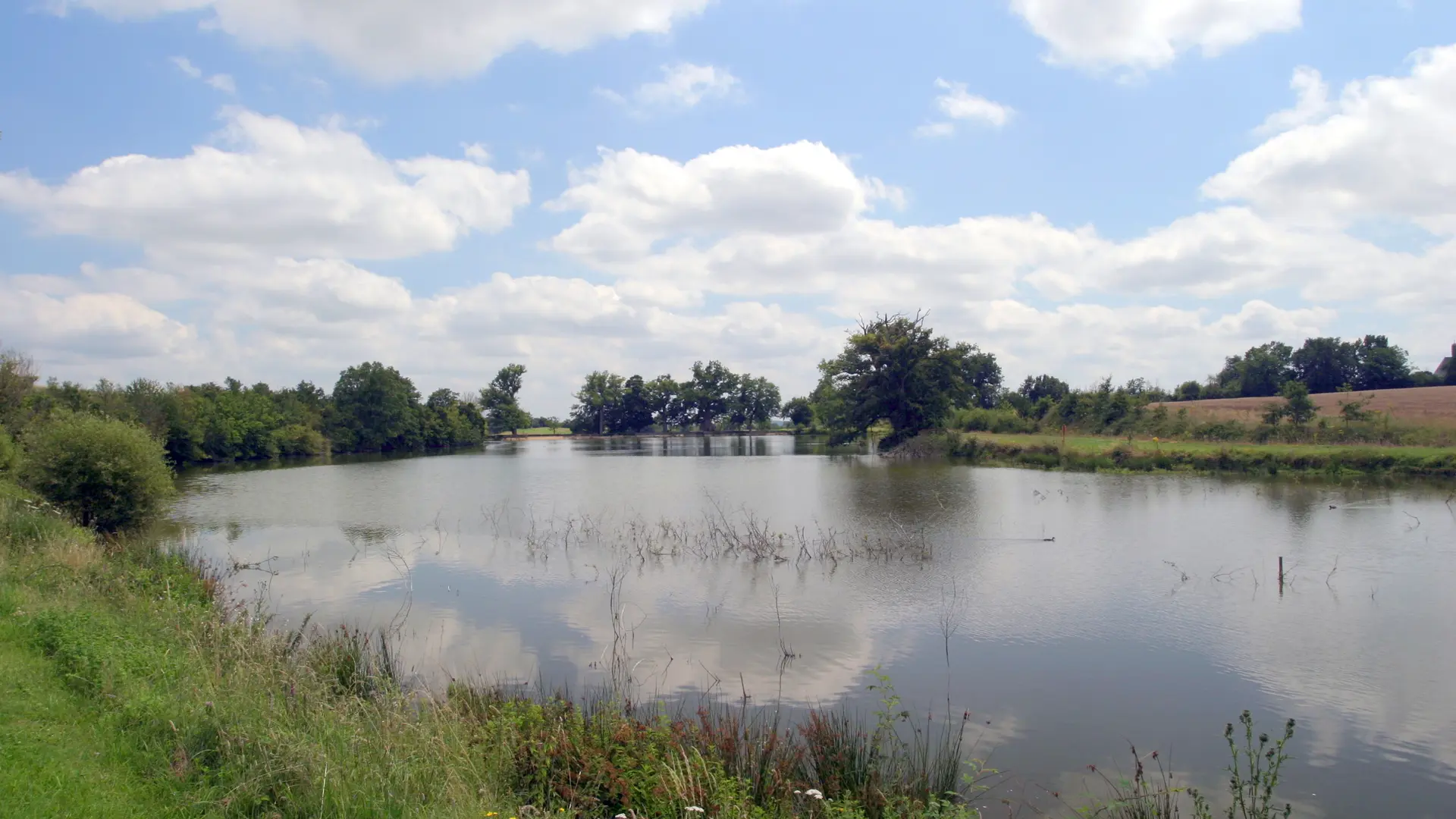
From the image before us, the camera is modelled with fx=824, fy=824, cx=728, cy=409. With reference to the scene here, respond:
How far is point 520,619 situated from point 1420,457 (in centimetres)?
3342

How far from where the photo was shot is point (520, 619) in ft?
40.8

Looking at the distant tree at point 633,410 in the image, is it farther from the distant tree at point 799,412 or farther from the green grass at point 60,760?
the green grass at point 60,760

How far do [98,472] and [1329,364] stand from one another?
77.4 metres

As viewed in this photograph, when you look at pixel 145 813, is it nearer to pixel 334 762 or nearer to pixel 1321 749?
pixel 334 762

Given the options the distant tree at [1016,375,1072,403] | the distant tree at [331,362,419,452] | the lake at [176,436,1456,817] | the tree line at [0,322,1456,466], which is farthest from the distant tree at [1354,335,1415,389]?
the distant tree at [331,362,419,452]

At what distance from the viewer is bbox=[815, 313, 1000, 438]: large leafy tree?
53938 mm

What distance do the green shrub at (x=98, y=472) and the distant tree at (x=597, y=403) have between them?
344 ft

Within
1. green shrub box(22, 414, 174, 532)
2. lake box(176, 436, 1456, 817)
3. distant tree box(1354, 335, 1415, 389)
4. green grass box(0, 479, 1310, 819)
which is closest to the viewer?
green grass box(0, 479, 1310, 819)

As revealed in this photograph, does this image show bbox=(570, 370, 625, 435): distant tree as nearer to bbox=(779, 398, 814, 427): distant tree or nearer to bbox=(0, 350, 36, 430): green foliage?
bbox=(779, 398, 814, 427): distant tree

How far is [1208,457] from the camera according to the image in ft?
113

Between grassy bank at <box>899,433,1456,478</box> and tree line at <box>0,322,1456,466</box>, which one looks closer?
grassy bank at <box>899,433,1456,478</box>

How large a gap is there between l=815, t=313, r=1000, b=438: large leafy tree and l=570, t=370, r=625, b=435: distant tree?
71767 millimetres

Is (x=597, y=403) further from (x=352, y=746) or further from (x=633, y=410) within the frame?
(x=352, y=746)

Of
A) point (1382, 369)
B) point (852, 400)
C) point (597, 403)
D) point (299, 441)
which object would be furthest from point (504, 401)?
point (1382, 369)
